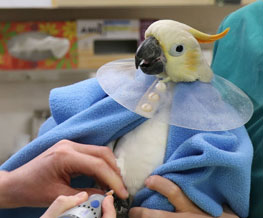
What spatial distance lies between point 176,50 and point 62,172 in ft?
0.68

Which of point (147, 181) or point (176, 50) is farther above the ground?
point (176, 50)

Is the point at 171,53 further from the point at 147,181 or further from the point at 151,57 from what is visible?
the point at 147,181

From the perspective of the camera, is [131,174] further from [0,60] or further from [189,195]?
[0,60]

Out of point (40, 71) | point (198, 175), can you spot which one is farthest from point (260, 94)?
point (40, 71)

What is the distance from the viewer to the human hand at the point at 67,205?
0.32 metres

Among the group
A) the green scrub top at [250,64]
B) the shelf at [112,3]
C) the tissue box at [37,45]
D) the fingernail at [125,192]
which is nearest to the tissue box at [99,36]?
the tissue box at [37,45]

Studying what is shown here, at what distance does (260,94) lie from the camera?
1.56 ft

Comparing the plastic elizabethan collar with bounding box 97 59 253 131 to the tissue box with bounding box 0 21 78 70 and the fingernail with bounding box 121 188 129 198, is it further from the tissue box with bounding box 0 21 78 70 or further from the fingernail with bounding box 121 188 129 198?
the tissue box with bounding box 0 21 78 70

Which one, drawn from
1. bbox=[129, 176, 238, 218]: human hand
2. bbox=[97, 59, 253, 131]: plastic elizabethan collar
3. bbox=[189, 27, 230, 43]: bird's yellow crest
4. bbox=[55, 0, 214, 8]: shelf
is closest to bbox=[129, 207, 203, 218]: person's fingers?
bbox=[129, 176, 238, 218]: human hand

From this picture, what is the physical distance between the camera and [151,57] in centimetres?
37

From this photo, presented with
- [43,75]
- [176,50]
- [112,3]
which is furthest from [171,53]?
[43,75]

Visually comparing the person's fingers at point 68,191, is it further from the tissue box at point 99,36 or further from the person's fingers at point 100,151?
the tissue box at point 99,36

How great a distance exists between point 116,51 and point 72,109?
0.79 metres

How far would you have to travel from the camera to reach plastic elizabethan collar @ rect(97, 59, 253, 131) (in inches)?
14.8
